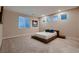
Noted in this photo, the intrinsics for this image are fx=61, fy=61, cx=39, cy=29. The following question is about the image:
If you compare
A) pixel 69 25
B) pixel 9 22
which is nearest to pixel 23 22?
pixel 9 22

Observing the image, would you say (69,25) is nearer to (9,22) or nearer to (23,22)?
(23,22)

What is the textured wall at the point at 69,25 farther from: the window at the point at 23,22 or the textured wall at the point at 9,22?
the textured wall at the point at 9,22

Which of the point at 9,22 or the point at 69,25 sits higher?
the point at 9,22

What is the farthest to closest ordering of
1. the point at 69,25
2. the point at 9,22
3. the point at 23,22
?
the point at 69,25, the point at 23,22, the point at 9,22

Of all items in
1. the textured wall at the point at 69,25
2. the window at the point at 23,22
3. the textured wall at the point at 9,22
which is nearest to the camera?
the textured wall at the point at 9,22

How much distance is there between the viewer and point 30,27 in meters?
2.93

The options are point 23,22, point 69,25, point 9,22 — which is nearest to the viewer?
point 9,22

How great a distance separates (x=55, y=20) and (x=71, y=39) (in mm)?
1236

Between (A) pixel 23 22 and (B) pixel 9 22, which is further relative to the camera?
(A) pixel 23 22

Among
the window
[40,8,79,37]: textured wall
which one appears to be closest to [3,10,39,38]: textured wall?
the window

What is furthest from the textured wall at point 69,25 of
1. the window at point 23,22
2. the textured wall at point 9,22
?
the textured wall at point 9,22

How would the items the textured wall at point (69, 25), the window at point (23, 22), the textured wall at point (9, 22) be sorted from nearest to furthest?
the textured wall at point (9, 22) → the window at point (23, 22) → the textured wall at point (69, 25)
